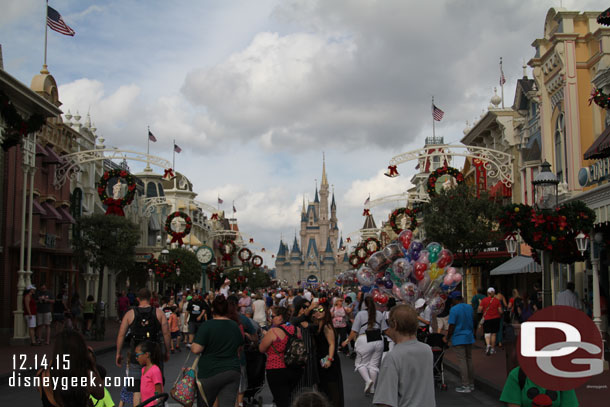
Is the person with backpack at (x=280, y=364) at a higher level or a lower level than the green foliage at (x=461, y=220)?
lower

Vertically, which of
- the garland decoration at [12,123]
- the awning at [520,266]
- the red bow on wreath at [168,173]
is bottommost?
the awning at [520,266]

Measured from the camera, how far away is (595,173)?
20.2 m

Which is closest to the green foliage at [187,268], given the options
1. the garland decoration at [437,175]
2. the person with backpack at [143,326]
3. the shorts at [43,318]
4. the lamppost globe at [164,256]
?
the lamppost globe at [164,256]

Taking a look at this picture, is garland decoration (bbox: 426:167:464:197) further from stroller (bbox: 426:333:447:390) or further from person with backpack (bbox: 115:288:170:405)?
person with backpack (bbox: 115:288:170:405)

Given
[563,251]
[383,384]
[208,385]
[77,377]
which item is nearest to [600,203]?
[563,251]

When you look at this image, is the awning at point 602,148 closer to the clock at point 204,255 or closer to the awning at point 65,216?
the clock at point 204,255

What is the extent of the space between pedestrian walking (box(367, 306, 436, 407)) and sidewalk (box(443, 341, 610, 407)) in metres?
6.21

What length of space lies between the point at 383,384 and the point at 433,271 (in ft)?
42.6

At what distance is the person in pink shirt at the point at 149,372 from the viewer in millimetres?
7551

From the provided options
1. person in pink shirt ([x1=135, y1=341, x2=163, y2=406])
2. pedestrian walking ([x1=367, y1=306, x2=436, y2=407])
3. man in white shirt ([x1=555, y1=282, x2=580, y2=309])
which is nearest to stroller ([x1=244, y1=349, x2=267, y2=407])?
person in pink shirt ([x1=135, y1=341, x2=163, y2=406])

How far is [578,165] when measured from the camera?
23.6m

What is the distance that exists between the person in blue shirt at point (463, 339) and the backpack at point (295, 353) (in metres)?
4.80

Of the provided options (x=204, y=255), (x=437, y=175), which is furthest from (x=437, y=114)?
(x=204, y=255)

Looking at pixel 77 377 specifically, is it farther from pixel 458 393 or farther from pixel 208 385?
pixel 458 393
